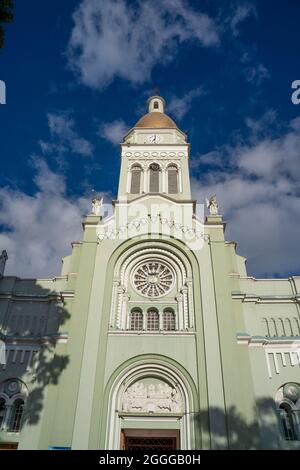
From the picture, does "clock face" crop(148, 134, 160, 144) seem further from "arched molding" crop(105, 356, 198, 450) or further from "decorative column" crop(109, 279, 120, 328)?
"arched molding" crop(105, 356, 198, 450)

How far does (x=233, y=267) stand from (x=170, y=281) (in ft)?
12.4

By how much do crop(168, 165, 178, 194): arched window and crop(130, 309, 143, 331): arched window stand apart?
9515 millimetres

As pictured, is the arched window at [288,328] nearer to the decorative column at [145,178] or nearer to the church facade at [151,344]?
the church facade at [151,344]

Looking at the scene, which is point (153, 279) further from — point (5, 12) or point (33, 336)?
A: point (5, 12)

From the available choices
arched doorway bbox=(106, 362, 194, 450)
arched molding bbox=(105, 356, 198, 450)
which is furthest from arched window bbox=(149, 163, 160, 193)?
arched doorway bbox=(106, 362, 194, 450)

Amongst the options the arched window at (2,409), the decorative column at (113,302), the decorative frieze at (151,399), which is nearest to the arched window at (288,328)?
the decorative frieze at (151,399)

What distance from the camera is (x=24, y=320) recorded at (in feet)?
63.1

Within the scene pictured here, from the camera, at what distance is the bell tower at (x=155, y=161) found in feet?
81.3

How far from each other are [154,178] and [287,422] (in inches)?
675

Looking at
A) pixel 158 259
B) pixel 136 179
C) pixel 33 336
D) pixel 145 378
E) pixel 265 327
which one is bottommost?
pixel 145 378

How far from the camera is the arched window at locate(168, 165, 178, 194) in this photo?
25000 mm

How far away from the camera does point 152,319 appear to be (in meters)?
18.7

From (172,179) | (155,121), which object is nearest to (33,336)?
(172,179)
